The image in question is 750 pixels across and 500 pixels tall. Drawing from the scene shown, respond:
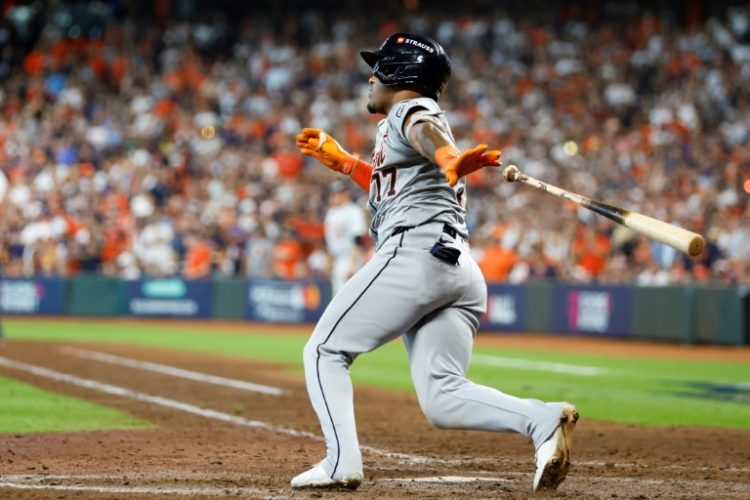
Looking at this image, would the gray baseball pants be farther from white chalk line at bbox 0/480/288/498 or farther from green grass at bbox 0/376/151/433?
green grass at bbox 0/376/151/433

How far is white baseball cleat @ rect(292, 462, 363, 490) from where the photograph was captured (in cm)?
515

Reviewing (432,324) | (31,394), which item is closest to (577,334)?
(31,394)

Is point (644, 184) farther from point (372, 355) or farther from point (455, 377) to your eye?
point (455, 377)

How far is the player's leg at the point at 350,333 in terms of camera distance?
5113 mm

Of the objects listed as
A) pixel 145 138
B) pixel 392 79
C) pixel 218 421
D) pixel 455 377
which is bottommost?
pixel 218 421

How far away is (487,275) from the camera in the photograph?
2052 cm

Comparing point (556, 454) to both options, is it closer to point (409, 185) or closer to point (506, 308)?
point (409, 185)

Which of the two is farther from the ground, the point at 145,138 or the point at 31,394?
the point at 145,138

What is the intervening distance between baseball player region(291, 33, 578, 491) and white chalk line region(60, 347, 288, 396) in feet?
17.4

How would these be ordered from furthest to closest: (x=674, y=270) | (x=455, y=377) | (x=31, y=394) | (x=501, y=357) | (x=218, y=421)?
(x=674, y=270) → (x=501, y=357) → (x=31, y=394) → (x=218, y=421) → (x=455, y=377)

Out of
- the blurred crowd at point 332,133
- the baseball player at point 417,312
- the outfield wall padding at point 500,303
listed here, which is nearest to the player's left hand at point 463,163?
the baseball player at point 417,312

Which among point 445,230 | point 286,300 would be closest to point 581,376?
point 445,230

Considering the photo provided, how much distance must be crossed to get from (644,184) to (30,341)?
11235 mm

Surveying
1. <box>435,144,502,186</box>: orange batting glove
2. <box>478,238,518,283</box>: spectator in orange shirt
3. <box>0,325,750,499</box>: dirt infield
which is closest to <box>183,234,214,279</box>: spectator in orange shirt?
<box>478,238,518,283</box>: spectator in orange shirt
